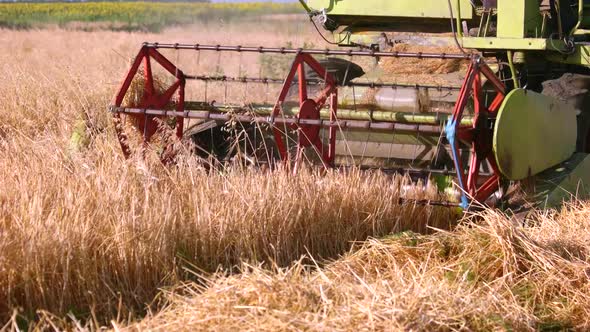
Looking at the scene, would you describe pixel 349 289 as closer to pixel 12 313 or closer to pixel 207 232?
pixel 207 232

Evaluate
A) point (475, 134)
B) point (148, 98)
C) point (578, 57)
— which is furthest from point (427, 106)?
point (148, 98)

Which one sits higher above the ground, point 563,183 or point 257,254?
point 563,183

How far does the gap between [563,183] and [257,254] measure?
2.14 metres

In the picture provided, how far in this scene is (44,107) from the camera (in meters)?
9.27

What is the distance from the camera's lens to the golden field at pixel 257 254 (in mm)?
3824

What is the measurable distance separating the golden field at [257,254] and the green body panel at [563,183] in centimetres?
17

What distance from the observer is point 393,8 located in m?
7.32

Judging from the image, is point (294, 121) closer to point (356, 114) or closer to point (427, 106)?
point (356, 114)

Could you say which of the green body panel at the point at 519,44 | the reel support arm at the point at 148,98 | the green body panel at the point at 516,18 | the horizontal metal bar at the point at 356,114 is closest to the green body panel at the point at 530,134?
the horizontal metal bar at the point at 356,114

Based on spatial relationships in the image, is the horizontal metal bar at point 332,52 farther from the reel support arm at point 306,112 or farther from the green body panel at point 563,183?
the green body panel at point 563,183

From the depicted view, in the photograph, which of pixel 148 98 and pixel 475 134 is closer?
pixel 475 134

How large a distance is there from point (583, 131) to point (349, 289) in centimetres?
365

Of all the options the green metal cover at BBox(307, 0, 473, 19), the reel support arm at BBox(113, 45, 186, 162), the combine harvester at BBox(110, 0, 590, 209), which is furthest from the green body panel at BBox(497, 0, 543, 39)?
the reel support arm at BBox(113, 45, 186, 162)

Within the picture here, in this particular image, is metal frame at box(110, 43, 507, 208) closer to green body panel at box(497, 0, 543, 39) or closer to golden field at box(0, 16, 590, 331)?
golden field at box(0, 16, 590, 331)
